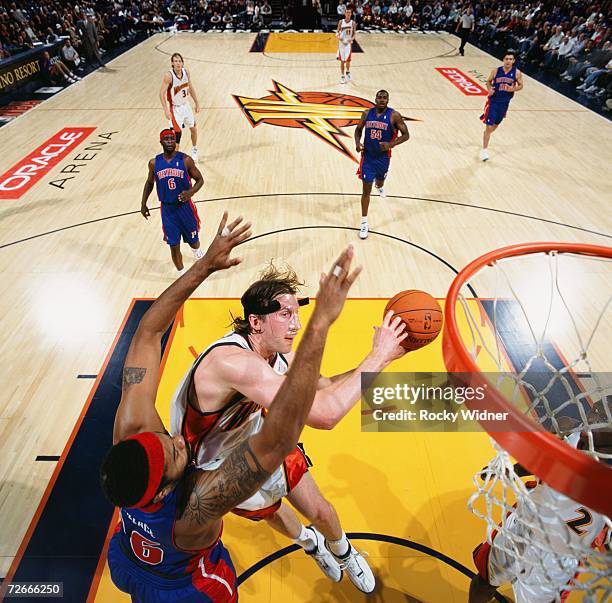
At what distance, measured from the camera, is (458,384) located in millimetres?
1964

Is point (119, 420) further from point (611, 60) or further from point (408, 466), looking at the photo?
point (611, 60)

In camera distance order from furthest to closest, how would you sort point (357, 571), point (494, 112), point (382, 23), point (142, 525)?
point (382, 23), point (494, 112), point (357, 571), point (142, 525)

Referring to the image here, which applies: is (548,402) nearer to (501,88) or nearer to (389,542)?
(389,542)

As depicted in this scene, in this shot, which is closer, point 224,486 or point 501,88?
point 224,486

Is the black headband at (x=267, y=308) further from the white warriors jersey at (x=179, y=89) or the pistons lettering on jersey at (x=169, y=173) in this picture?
the white warriors jersey at (x=179, y=89)

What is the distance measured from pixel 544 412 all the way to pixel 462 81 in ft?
38.1

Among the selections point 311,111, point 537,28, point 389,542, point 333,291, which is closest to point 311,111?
point 311,111

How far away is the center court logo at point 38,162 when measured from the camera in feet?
24.3

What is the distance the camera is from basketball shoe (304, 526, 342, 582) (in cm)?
279

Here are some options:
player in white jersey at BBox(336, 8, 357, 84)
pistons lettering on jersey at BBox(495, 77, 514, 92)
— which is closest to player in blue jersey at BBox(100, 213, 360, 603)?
pistons lettering on jersey at BBox(495, 77, 514, 92)

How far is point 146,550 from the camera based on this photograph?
188 centimetres

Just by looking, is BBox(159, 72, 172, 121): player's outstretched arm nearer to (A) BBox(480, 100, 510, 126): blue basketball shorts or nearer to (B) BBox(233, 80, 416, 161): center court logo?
(B) BBox(233, 80, 416, 161): center court logo

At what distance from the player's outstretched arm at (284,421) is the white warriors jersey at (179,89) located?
284 inches

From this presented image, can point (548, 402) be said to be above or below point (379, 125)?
below
